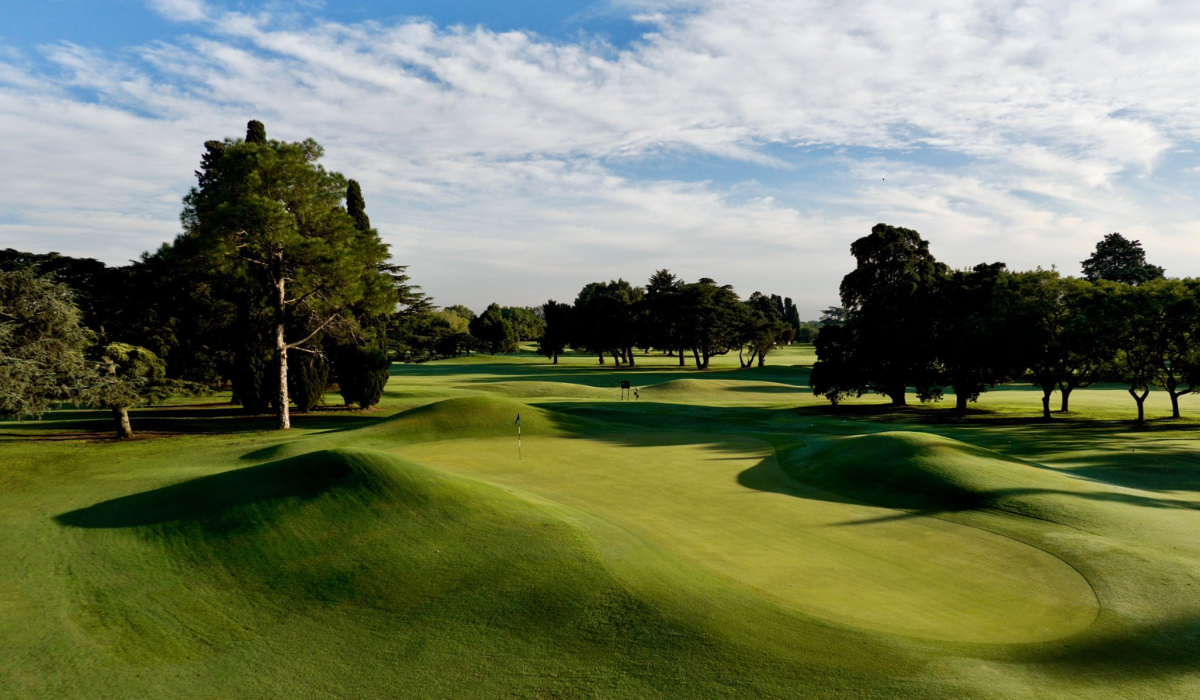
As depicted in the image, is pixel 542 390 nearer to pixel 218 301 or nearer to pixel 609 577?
pixel 218 301

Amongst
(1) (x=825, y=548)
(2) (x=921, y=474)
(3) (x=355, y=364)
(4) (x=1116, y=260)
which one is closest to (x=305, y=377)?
(3) (x=355, y=364)

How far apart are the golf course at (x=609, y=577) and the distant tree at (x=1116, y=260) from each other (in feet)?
361

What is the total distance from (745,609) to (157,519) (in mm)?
12901

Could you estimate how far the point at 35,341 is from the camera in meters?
24.6

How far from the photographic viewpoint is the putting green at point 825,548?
9.57 metres

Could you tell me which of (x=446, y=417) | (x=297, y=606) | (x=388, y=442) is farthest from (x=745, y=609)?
(x=446, y=417)

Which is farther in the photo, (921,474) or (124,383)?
(124,383)

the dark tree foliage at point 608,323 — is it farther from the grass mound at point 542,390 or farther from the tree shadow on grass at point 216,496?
the tree shadow on grass at point 216,496

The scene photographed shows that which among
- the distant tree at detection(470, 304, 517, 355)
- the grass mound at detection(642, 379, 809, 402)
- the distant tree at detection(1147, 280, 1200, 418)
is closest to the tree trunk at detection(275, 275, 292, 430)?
the grass mound at detection(642, 379, 809, 402)

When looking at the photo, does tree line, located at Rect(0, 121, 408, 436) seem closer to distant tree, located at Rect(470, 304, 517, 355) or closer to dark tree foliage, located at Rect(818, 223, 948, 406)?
dark tree foliage, located at Rect(818, 223, 948, 406)

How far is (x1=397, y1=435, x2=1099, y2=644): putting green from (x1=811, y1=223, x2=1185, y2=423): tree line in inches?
945

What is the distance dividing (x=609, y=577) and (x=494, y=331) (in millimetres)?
126636

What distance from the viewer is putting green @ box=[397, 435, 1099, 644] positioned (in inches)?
377

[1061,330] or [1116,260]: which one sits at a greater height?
[1116,260]
